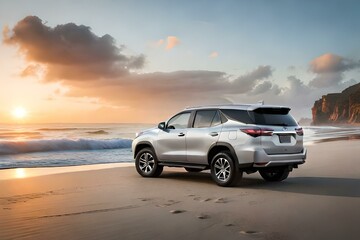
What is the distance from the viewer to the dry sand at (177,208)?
19.0 ft

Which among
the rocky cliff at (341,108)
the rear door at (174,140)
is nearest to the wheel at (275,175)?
the rear door at (174,140)

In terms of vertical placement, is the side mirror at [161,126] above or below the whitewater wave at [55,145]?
above

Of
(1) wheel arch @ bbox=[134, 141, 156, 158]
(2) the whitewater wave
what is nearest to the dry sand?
(1) wheel arch @ bbox=[134, 141, 156, 158]

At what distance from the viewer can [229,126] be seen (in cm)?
1016

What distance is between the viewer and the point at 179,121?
1162 centimetres

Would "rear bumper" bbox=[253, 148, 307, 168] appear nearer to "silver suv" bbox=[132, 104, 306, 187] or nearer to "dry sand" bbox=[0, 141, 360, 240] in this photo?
A: "silver suv" bbox=[132, 104, 306, 187]

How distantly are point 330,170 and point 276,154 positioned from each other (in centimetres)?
429

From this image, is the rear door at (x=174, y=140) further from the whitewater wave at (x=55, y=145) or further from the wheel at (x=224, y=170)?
the whitewater wave at (x=55, y=145)

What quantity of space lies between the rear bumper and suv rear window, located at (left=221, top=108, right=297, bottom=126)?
691 mm

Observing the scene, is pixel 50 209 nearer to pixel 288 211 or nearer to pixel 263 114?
pixel 288 211

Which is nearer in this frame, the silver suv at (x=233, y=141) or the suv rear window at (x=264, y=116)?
the silver suv at (x=233, y=141)

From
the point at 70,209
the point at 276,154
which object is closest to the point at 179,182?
the point at 276,154

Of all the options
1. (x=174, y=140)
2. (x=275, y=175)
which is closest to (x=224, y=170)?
(x=174, y=140)

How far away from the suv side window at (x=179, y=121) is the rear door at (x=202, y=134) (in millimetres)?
329
